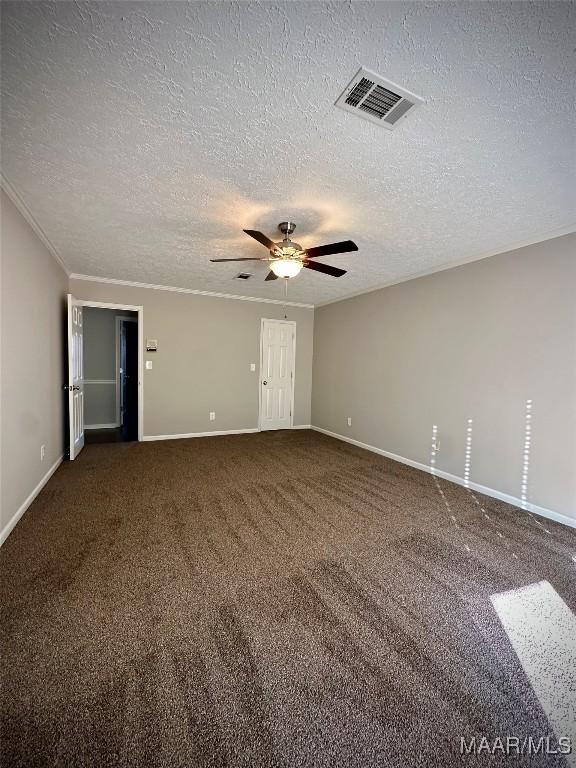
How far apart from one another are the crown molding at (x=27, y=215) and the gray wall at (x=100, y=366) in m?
2.54

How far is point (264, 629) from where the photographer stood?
1.63m

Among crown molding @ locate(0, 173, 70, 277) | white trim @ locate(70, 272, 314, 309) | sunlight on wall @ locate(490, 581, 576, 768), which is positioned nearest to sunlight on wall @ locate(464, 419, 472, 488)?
sunlight on wall @ locate(490, 581, 576, 768)

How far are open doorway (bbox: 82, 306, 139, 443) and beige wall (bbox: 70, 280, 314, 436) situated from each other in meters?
1.26

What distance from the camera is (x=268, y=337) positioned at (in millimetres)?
6254

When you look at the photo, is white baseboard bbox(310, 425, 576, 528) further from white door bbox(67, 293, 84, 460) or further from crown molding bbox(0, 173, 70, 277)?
crown molding bbox(0, 173, 70, 277)

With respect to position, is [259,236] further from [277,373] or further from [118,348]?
[118,348]

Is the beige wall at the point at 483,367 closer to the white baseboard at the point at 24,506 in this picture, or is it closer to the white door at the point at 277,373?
the white door at the point at 277,373

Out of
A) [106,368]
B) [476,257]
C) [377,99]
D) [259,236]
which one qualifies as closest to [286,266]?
[259,236]

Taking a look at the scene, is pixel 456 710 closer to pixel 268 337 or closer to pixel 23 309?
pixel 23 309

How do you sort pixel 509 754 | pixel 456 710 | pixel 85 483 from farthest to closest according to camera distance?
pixel 85 483
pixel 456 710
pixel 509 754

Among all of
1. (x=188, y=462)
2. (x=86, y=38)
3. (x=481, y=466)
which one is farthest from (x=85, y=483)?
(x=481, y=466)

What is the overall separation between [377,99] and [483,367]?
2.85 metres

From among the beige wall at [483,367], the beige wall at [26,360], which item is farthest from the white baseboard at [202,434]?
the beige wall at [483,367]

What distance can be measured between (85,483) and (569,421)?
15.5 feet
